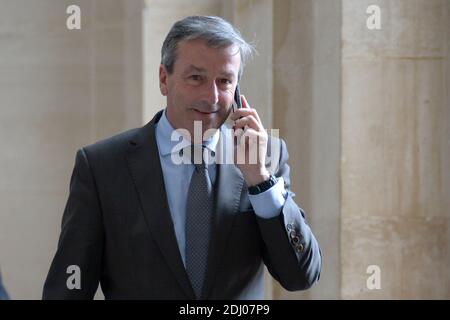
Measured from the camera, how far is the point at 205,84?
104 inches

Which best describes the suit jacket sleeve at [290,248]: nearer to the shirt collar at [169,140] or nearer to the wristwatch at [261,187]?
the wristwatch at [261,187]

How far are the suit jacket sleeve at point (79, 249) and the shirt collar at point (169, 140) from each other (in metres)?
0.22

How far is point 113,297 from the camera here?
2.67 metres

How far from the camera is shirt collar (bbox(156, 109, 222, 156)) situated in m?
2.71

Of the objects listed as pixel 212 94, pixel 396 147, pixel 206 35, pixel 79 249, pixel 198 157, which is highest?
pixel 206 35

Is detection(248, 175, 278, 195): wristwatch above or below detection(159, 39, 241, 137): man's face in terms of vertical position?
below

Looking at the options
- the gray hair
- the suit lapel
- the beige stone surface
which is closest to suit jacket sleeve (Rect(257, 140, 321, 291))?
the suit lapel

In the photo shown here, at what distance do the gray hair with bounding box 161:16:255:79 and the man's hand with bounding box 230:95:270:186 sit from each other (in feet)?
0.46

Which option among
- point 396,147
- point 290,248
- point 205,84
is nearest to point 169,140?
point 205,84

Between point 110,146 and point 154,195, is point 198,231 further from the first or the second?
point 110,146

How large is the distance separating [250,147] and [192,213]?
0.23m

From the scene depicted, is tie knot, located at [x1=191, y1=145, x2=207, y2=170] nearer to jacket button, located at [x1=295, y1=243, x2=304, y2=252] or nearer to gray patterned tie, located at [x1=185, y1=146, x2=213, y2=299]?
gray patterned tie, located at [x1=185, y1=146, x2=213, y2=299]
